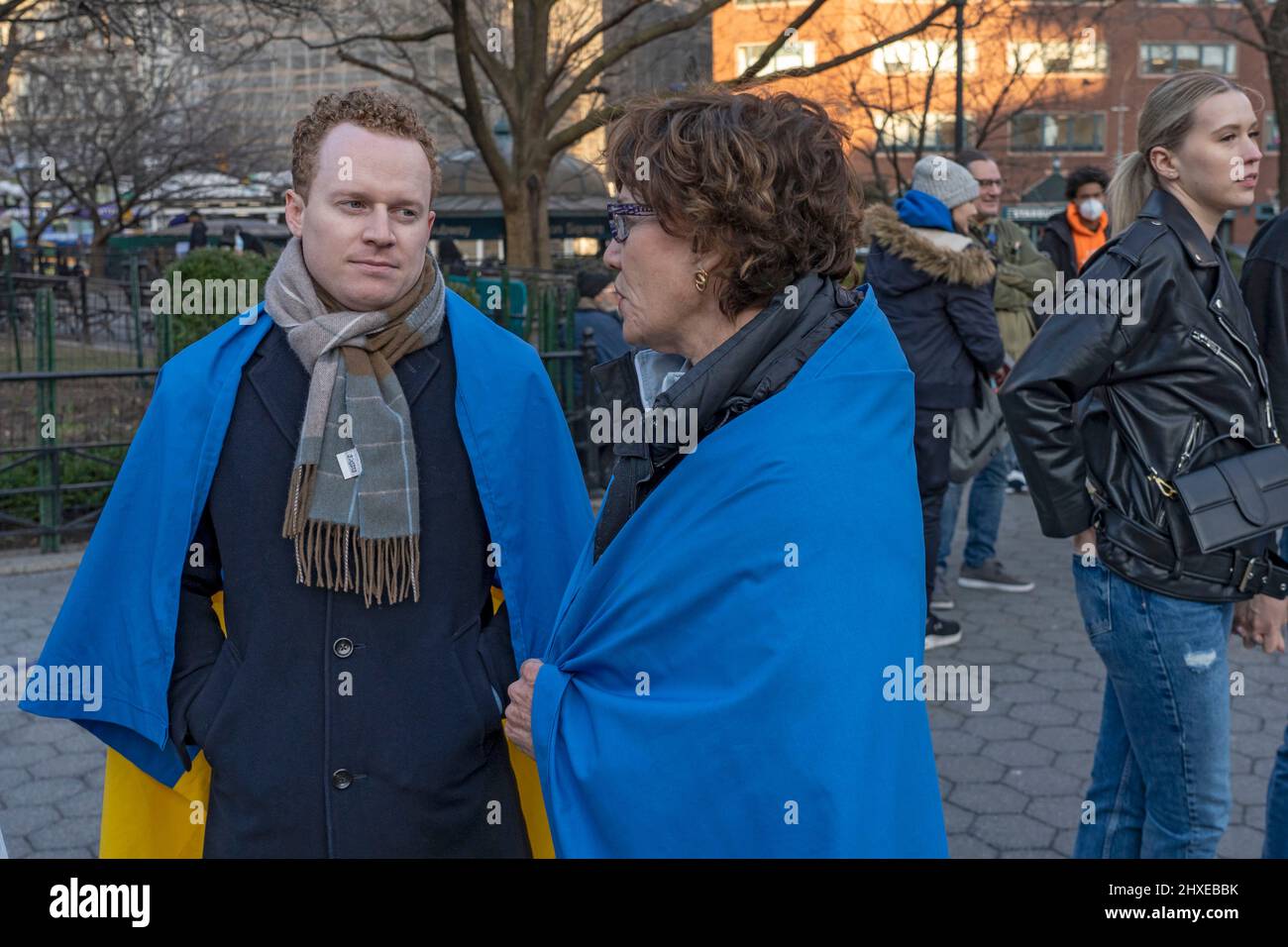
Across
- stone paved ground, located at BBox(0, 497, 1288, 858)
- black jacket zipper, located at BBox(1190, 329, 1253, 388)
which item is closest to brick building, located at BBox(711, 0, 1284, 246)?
stone paved ground, located at BBox(0, 497, 1288, 858)

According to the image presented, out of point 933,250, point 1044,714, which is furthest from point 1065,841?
point 933,250

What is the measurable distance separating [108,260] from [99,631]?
33.1m

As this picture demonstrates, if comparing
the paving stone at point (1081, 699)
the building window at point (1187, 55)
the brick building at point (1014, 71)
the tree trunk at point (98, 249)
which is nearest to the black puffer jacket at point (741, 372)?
the paving stone at point (1081, 699)

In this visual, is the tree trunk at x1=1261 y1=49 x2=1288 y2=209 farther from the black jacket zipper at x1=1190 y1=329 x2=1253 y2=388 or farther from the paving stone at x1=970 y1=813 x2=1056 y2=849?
the black jacket zipper at x1=1190 y1=329 x2=1253 y2=388

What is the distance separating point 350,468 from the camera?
2.38 meters

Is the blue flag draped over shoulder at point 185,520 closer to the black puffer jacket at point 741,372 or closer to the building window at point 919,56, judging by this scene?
the black puffer jacket at point 741,372

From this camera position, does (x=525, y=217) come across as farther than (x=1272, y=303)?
Yes

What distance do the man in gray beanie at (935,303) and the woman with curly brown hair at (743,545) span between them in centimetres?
376

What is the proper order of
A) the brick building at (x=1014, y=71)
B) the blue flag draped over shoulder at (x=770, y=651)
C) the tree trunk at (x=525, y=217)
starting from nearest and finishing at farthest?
the blue flag draped over shoulder at (x=770, y=651) → the tree trunk at (x=525, y=217) → the brick building at (x=1014, y=71)

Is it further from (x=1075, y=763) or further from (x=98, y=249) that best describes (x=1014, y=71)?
(x=1075, y=763)

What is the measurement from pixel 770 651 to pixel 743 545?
16 cm

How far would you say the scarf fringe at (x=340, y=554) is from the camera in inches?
93.4

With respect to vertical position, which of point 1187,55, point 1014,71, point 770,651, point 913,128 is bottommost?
point 770,651

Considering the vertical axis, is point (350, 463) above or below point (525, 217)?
below
